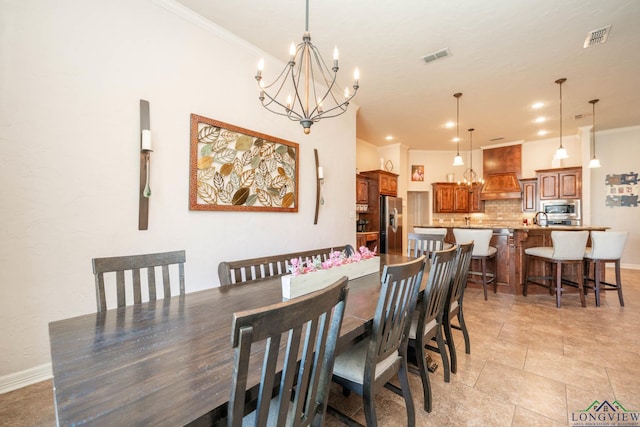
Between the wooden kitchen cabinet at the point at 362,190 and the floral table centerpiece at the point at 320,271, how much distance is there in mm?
3990

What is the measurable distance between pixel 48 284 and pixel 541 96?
6.31 metres

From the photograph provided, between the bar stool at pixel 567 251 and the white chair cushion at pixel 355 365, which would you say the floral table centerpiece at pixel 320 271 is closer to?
the white chair cushion at pixel 355 365

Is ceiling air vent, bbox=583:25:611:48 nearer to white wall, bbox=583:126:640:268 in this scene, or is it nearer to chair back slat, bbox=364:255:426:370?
chair back slat, bbox=364:255:426:370

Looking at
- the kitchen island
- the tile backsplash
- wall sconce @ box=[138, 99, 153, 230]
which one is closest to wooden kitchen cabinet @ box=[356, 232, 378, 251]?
the kitchen island

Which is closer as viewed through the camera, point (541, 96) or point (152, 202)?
point (152, 202)

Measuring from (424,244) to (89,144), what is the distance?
324 cm

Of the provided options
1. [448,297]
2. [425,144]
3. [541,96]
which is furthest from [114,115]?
[425,144]

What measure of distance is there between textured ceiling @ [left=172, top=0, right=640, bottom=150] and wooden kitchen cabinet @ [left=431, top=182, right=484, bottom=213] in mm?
2639

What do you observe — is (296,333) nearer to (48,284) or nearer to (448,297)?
(448,297)

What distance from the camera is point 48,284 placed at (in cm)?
194

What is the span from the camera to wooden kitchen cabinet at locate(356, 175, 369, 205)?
6141 millimetres

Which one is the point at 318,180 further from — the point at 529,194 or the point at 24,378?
the point at 529,194

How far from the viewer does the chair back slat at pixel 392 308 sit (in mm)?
1233

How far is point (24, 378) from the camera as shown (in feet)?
6.18
